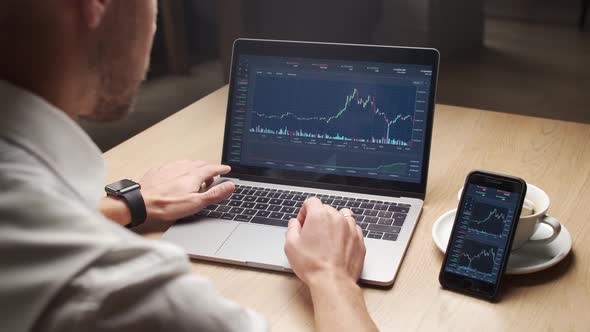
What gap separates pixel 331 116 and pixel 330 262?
14.8 inches

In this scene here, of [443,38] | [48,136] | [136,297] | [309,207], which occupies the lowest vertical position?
[443,38]

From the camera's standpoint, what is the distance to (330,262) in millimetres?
870

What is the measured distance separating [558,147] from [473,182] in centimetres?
49

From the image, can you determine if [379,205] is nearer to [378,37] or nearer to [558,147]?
[558,147]

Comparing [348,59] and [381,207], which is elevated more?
[348,59]

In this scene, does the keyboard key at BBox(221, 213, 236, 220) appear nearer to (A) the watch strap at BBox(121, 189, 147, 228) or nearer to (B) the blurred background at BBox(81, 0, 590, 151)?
(A) the watch strap at BBox(121, 189, 147, 228)

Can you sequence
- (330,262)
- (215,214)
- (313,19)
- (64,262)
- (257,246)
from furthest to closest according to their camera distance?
(313,19)
(215,214)
(257,246)
(330,262)
(64,262)

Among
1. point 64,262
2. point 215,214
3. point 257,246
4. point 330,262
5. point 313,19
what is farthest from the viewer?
point 313,19

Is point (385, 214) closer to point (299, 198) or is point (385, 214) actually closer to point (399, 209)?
point (399, 209)

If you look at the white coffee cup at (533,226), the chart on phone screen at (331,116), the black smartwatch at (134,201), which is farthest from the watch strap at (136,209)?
the white coffee cup at (533,226)

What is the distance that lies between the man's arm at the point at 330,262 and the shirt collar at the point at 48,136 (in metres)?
0.35

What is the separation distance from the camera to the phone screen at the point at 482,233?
34.7 inches

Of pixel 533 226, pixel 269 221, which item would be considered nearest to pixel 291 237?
pixel 269 221

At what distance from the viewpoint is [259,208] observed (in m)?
1.10
